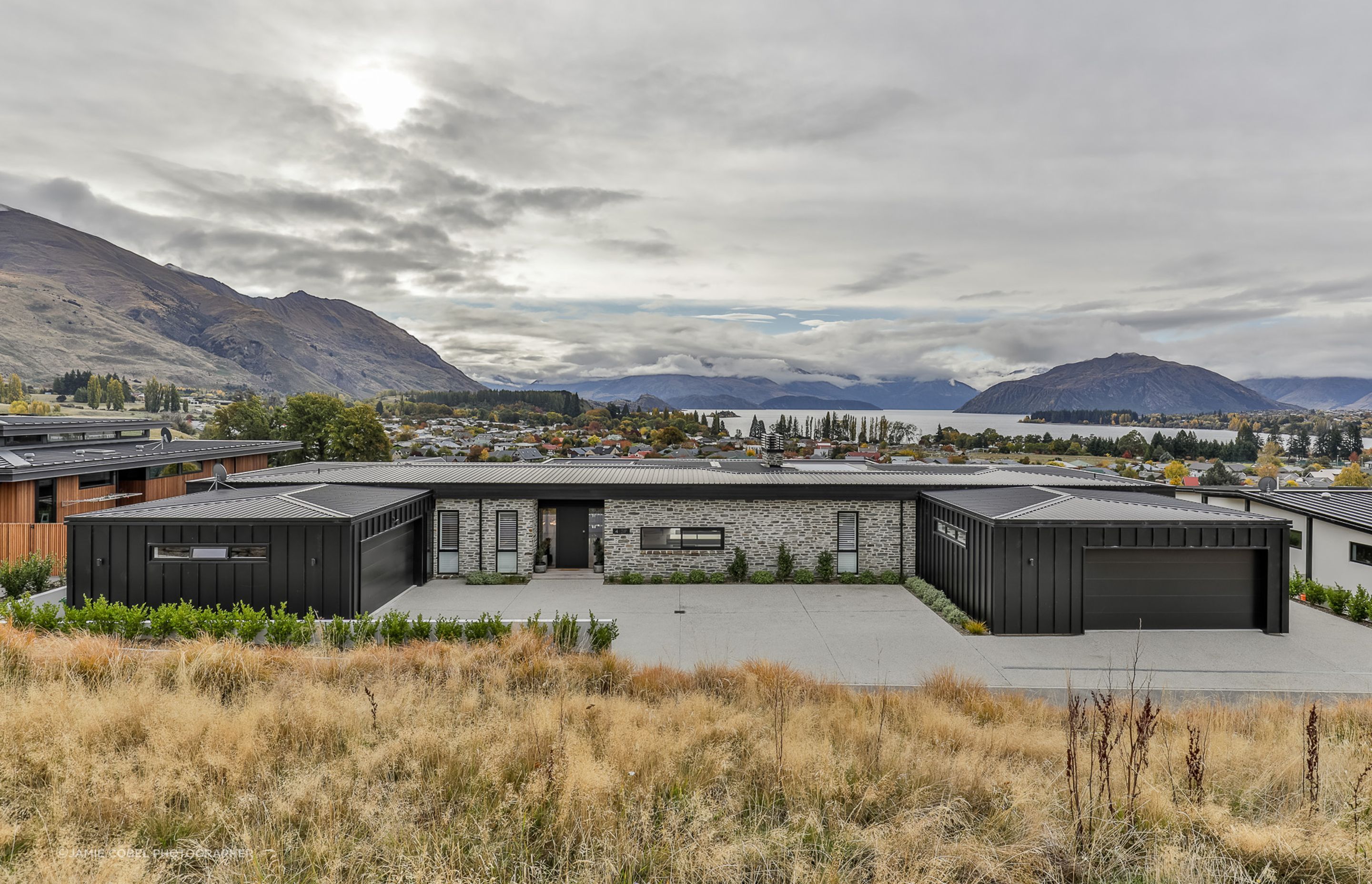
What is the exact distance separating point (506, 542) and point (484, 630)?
20.6ft

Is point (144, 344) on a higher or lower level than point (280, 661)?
higher

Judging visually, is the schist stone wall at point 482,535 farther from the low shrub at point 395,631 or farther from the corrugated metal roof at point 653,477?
the low shrub at point 395,631

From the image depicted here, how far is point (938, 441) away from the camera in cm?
12600

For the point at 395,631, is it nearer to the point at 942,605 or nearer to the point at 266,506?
the point at 266,506

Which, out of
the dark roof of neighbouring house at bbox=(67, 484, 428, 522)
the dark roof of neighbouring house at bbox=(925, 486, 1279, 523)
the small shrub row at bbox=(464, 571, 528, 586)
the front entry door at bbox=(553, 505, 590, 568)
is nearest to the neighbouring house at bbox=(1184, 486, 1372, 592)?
the dark roof of neighbouring house at bbox=(925, 486, 1279, 523)

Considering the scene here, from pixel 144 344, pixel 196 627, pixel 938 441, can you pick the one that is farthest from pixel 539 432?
pixel 144 344

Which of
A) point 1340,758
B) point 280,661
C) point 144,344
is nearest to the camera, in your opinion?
point 1340,758

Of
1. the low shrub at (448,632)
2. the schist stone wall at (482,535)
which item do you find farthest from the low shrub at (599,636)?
the schist stone wall at (482,535)

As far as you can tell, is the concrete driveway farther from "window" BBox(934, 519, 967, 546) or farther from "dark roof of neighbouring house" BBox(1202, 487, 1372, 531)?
"dark roof of neighbouring house" BBox(1202, 487, 1372, 531)

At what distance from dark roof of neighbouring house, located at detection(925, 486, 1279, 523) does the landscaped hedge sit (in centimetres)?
874

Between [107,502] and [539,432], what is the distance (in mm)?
100151

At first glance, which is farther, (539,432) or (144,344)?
(144,344)

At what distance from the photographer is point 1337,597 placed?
47.2 feet

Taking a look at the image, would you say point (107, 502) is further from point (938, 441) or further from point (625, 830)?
point (938, 441)
